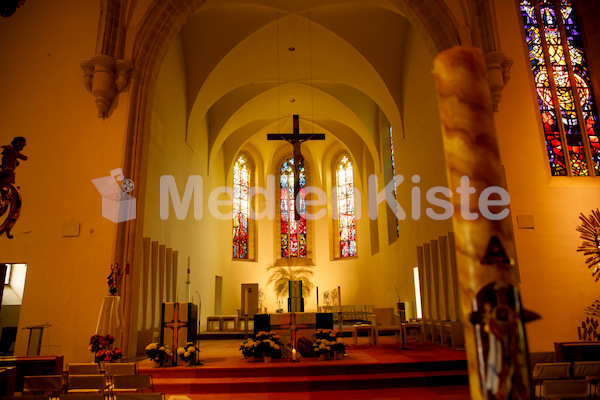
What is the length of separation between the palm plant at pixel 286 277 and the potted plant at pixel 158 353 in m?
11.1

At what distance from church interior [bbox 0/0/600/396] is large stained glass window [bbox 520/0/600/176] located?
45 millimetres

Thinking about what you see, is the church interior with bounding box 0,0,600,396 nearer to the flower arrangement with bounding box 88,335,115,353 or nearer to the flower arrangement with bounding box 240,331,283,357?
the flower arrangement with bounding box 88,335,115,353

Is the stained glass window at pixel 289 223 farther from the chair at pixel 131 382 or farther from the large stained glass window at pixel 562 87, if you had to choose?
the chair at pixel 131 382

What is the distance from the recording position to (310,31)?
504 inches

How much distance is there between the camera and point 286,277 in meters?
19.1

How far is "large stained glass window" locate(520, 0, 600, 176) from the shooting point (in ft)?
29.0

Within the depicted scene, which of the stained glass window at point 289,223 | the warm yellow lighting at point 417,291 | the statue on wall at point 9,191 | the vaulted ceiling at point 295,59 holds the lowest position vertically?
the warm yellow lighting at point 417,291

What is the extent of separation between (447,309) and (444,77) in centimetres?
904

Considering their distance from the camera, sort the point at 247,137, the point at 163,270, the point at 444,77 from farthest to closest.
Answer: the point at 247,137
the point at 163,270
the point at 444,77

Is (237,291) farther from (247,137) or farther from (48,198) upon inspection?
(48,198)

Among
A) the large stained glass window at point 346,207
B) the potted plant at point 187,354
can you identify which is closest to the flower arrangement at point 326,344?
the potted plant at point 187,354

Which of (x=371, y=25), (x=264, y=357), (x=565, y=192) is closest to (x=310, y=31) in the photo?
(x=371, y=25)

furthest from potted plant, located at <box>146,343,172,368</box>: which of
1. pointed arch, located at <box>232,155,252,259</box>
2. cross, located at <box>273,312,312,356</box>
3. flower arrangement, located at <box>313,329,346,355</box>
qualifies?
pointed arch, located at <box>232,155,252,259</box>

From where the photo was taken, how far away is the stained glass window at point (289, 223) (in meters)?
20.0
